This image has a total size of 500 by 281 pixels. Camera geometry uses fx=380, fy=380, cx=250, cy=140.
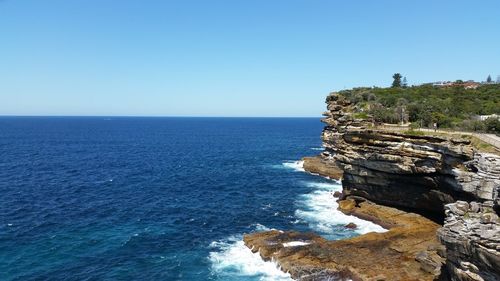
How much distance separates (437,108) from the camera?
2805 inches

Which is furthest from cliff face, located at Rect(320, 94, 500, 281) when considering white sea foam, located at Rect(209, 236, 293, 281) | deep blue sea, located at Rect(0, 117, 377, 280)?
white sea foam, located at Rect(209, 236, 293, 281)

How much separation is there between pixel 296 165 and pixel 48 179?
2285 inches

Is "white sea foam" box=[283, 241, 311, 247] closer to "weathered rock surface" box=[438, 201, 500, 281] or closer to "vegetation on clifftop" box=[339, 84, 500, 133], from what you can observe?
"weathered rock surface" box=[438, 201, 500, 281]

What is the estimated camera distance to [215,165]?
101 metres

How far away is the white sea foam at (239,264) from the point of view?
1468 inches

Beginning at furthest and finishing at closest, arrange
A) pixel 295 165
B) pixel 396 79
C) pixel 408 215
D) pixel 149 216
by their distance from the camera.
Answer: pixel 396 79 → pixel 295 165 → pixel 149 216 → pixel 408 215

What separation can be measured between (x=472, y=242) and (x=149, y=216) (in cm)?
4290

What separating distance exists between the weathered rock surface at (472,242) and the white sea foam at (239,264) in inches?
575

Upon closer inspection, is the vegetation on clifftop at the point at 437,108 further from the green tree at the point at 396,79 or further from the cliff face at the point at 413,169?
the green tree at the point at 396,79

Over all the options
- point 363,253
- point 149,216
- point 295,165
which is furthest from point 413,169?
point 295,165

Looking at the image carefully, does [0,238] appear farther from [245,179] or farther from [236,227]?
[245,179]

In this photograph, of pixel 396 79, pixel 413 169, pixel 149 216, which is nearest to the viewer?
pixel 413 169

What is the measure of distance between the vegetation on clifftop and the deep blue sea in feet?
58.6

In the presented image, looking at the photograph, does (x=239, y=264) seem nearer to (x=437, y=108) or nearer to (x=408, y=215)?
(x=408, y=215)
